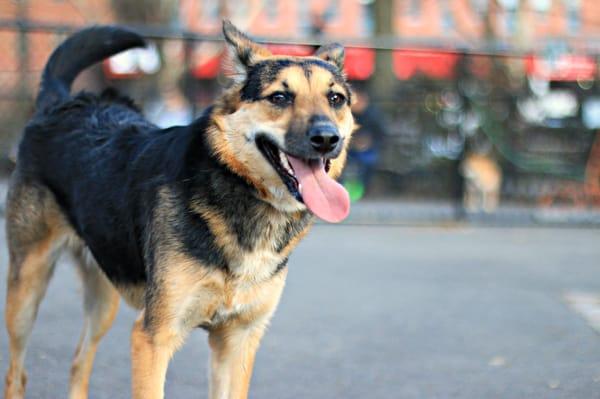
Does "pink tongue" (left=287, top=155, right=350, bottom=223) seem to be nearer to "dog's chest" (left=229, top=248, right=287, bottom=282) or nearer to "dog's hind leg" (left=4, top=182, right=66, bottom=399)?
"dog's chest" (left=229, top=248, right=287, bottom=282)

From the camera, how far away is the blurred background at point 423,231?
5.65 m

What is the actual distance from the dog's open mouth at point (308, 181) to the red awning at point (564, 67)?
10.4 meters

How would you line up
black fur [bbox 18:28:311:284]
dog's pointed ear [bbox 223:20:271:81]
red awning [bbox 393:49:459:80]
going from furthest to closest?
red awning [bbox 393:49:459:80] < dog's pointed ear [bbox 223:20:271:81] < black fur [bbox 18:28:311:284]

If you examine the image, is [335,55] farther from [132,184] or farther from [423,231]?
[423,231]

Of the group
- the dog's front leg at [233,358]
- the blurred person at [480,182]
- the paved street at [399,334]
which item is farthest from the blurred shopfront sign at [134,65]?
the dog's front leg at [233,358]

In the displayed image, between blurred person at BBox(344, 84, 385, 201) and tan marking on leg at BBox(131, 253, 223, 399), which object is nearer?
tan marking on leg at BBox(131, 253, 223, 399)

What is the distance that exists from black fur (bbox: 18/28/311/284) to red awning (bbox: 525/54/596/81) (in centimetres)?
982

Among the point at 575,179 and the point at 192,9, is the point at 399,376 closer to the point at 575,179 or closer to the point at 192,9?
the point at 575,179

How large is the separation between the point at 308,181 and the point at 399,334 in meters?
2.90

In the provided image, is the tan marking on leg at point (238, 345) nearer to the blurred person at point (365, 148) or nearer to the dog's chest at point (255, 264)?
the dog's chest at point (255, 264)

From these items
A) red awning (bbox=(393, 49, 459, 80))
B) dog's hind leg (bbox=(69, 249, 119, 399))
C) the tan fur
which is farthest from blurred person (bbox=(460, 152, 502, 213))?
the tan fur

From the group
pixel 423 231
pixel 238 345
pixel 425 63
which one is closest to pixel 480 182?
pixel 423 231

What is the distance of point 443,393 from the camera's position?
17.1 feet

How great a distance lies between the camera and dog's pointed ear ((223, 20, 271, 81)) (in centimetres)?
429
